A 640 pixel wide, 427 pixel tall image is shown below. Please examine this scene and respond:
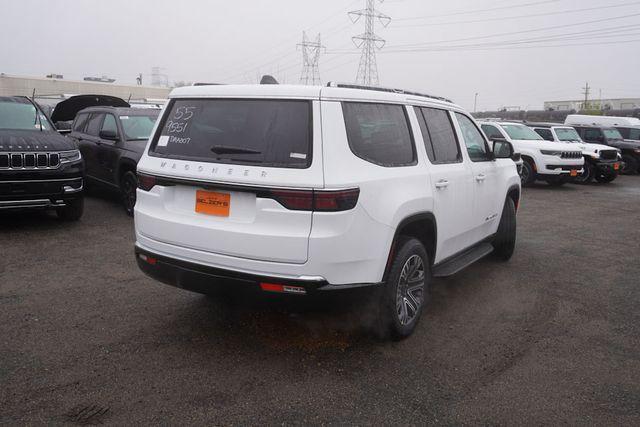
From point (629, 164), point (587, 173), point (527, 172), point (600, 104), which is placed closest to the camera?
point (527, 172)

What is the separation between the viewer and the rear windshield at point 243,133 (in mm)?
3182

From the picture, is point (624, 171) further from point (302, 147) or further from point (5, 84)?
point (5, 84)

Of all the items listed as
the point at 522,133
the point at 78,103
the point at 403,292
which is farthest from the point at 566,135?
the point at 403,292

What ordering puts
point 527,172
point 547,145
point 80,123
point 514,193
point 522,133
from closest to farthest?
point 514,193 → point 80,123 → point 547,145 → point 527,172 → point 522,133

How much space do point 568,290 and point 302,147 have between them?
141 inches

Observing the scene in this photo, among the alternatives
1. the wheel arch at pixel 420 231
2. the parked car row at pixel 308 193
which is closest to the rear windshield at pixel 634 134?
the parked car row at pixel 308 193

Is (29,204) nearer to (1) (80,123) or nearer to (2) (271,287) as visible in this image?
(1) (80,123)

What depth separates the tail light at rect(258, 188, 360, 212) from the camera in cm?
305

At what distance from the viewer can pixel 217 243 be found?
3.29 meters

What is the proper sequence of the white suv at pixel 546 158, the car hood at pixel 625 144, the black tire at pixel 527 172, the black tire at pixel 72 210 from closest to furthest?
1. the black tire at pixel 72 210
2. the white suv at pixel 546 158
3. the black tire at pixel 527 172
4. the car hood at pixel 625 144

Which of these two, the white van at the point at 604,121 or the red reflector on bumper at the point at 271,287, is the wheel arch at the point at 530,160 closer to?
the white van at the point at 604,121

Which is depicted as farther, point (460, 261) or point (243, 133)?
point (460, 261)

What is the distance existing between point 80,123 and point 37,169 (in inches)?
136

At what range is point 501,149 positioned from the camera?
215 inches
